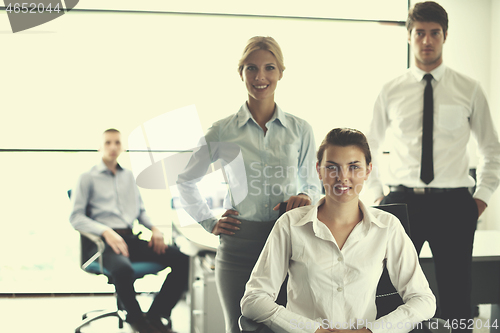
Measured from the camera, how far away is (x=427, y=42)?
2.02m

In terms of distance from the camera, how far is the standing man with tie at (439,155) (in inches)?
78.5

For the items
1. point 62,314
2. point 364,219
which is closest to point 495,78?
point 364,219

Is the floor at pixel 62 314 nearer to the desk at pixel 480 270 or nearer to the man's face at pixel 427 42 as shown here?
the desk at pixel 480 270

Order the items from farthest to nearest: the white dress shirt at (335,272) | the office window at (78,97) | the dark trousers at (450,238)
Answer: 1. the office window at (78,97)
2. the dark trousers at (450,238)
3. the white dress shirt at (335,272)

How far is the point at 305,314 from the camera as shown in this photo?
1.39 metres

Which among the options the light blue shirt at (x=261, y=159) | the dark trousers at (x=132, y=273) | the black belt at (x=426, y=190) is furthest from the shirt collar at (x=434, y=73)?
the dark trousers at (x=132, y=273)

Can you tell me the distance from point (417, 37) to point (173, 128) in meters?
2.24

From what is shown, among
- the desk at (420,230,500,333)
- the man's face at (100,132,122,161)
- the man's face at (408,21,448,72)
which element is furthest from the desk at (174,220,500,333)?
the man's face at (100,132,122,161)

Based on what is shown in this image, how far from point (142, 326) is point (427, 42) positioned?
2690 mm

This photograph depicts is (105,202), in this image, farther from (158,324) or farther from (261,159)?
(261,159)

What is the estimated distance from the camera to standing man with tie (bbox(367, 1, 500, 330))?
1.99 meters

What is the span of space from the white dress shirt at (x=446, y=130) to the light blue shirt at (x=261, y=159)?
552mm

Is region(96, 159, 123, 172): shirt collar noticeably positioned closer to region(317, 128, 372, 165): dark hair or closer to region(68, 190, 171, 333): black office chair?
region(68, 190, 171, 333): black office chair

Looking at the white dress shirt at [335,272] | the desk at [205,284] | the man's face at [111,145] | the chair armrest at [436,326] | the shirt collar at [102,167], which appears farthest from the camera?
the man's face at [111,145]
